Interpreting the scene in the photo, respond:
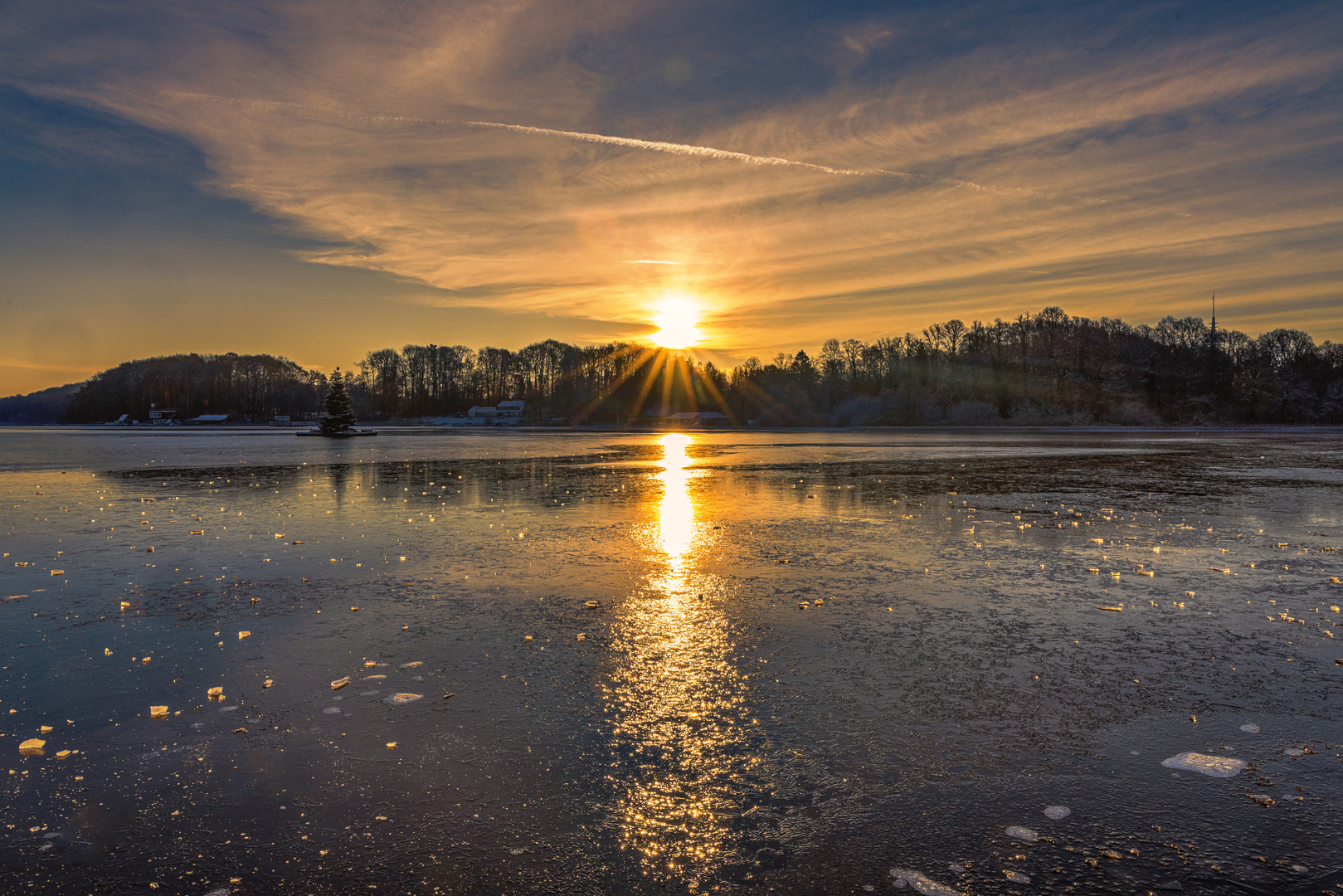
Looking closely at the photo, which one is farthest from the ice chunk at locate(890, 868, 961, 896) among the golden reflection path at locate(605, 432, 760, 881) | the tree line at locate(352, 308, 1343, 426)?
the tree line at locate(352, 308, 1343, 426)

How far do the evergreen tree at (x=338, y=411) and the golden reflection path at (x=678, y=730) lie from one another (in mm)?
67356

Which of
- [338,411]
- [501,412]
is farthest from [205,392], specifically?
[338,411]

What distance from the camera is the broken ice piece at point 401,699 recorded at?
5.08 metres

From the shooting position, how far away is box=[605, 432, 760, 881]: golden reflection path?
11.3 ft

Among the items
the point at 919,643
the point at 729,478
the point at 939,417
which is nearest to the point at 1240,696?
the point at 919,643

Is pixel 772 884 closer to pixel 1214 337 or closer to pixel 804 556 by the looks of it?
pixel 804 556

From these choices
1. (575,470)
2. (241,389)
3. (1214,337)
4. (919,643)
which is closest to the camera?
(919,643)

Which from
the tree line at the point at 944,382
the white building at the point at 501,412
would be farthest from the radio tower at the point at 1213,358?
the white building at the point at 501,412

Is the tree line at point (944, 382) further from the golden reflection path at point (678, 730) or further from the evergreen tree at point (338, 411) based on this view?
the golden reflection path at point (678, 730)

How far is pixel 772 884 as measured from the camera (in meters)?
3.11

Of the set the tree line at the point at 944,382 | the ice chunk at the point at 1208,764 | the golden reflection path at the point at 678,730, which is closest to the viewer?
the golden reflection path at the point at 678,730

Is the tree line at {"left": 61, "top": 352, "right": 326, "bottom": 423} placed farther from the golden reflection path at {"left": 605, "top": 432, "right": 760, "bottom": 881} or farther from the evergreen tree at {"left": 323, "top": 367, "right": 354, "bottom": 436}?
the golden reflection path at {"left": 605, "top": 432, "right": 760, "bottom": 881}

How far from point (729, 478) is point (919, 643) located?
1709 cm

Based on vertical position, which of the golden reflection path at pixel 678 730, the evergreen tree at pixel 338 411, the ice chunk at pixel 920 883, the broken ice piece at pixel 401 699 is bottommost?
the ice chunk at pixel 920 883
